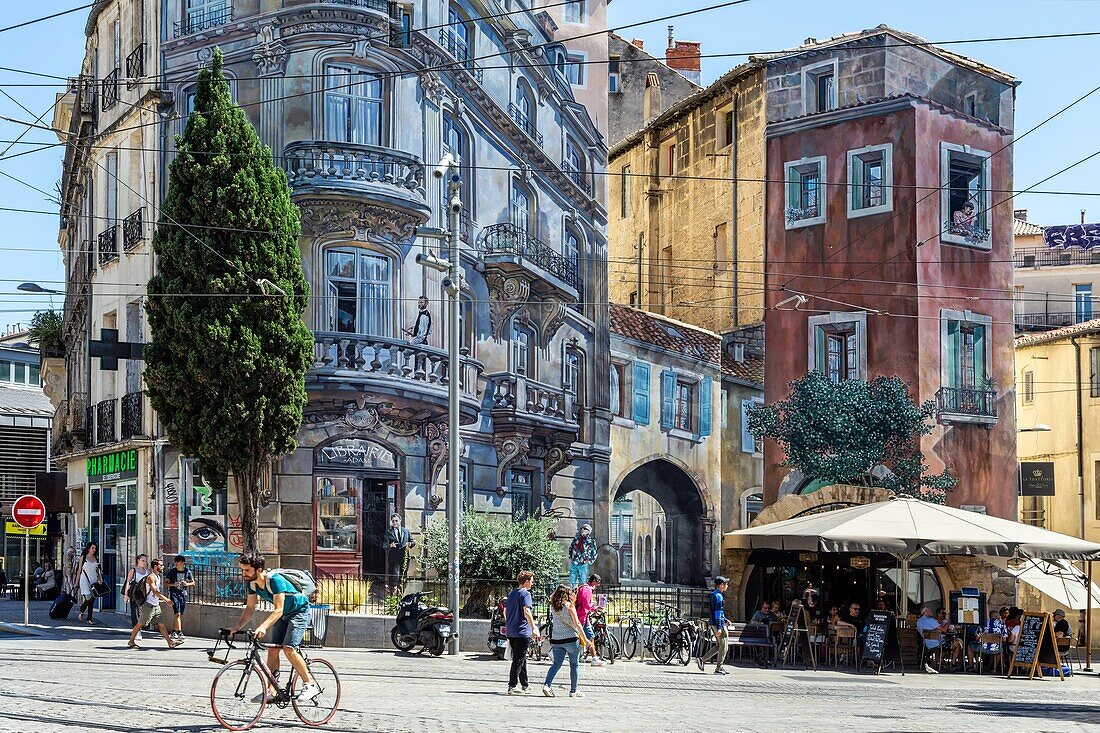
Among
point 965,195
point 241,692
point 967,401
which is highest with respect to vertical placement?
point 965,195

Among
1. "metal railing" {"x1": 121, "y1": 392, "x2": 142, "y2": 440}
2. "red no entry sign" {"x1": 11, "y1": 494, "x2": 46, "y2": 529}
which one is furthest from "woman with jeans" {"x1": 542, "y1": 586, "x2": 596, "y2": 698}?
"metal railing" {"x1": 121, "y1": 392, "x2": 142, "y2": 440}

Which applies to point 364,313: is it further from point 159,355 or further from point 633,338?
point 633,338

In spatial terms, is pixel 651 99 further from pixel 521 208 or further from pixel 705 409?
pixel 521 208

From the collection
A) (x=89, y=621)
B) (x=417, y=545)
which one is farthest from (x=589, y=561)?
(x=89, y=621)

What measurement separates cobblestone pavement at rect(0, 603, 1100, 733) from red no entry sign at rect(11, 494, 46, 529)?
3.11 meters

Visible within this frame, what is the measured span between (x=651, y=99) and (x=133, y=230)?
19922 millimetres

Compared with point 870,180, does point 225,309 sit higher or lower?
lower

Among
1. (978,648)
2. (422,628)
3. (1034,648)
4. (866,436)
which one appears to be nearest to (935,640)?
(978,648)

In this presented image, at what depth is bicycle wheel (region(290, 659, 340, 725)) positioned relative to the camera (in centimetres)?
1394

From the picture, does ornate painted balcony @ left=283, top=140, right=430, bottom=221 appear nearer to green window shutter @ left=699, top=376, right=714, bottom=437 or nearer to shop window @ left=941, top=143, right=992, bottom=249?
green window shutter @ left=699, top=376, right=714, bottom=437

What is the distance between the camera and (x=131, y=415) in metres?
32.0

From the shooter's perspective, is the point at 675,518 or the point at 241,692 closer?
the point at 241,692

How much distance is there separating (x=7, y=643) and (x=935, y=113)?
23.8 m

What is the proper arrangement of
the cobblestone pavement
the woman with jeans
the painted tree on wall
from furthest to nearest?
the painted tree on wall
the woman with jeans
the cobblestone pavement
